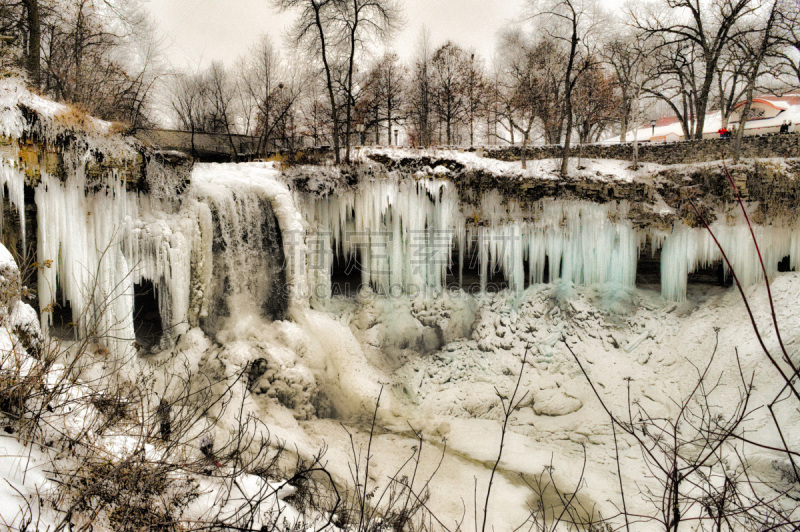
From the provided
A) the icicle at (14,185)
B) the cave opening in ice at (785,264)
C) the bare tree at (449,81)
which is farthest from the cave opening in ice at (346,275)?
the bare tree at (449,81)

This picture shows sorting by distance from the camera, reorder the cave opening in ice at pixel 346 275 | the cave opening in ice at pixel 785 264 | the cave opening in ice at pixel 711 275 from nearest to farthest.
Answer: the cave opening in ice at pixel 785 264 → the cave opening in ice at pixel 711 275 → the cave opening in ice at pixel 346 275

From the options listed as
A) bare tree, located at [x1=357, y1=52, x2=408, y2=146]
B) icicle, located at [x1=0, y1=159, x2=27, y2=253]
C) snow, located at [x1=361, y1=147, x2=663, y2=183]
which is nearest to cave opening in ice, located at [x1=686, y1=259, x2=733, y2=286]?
snow, located at [x1=361, y1=147, x2=663, y2=183]

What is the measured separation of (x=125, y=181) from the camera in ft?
22.5

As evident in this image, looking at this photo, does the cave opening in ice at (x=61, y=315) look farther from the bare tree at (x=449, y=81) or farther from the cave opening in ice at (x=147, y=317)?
the bare tree at (x=449, y=81)

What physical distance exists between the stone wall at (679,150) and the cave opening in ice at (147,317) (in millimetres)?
9739

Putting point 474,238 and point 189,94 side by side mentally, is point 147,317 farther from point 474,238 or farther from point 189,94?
point 189,94

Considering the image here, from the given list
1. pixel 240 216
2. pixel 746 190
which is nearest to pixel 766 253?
pixel 746 190

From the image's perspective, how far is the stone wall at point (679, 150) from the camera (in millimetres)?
10354

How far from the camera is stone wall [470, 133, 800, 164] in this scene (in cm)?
1035

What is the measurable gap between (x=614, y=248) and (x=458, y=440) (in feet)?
19.2

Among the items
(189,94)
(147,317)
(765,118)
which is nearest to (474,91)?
(189,94)

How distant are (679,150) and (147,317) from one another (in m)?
13.3

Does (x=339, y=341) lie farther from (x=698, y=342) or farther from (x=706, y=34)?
(x=706, y=34)

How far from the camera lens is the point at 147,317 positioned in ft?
25.1
